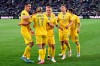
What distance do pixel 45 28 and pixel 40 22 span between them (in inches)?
15.9

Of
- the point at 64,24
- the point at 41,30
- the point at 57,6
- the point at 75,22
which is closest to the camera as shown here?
the point at 41,30

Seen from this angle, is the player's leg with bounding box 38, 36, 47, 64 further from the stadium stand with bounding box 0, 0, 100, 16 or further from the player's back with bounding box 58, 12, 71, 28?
the stadium stand with bounding box 0, 0, 100, 16

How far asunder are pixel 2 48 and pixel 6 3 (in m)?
49.6

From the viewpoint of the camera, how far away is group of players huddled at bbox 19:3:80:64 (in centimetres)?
1550

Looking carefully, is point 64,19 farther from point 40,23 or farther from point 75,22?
point 40,23

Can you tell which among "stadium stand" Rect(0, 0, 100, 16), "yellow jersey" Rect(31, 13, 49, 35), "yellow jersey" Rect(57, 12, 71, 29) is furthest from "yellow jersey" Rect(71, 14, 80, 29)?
"stadium stand" Rect(0, 0, 100, 16)

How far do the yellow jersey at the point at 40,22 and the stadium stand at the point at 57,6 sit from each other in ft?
150

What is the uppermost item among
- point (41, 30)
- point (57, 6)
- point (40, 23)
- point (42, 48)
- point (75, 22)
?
point (40, 23)

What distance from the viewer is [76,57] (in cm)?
1762

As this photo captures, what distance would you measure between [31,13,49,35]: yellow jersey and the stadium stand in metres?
45.8

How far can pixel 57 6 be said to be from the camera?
66.0m

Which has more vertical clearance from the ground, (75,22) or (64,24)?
(64,24)

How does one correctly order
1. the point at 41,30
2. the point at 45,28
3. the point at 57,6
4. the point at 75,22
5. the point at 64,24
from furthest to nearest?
1. the point at 57,6
2. the point at 75,22
3. the point at 64,24
4. the point at 45,28
5. the point at 41,30

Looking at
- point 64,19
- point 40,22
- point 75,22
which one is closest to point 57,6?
point 75,22
